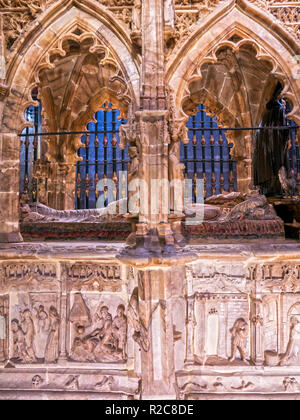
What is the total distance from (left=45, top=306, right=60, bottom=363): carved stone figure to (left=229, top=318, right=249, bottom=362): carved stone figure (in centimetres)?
184

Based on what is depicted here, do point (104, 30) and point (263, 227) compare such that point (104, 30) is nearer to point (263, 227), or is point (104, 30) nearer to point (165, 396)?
point (263, 227)

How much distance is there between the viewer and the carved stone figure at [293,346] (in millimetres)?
3691

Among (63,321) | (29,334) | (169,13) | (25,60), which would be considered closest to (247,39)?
(169,13)

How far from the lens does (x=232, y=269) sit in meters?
3.72

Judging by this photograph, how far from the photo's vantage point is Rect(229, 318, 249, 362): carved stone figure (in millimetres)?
3695

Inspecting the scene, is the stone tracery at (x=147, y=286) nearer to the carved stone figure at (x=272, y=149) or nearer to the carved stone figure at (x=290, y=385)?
the carved stone figure at (x=290, y=385)

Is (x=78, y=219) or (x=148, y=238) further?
(x=78, y=219)

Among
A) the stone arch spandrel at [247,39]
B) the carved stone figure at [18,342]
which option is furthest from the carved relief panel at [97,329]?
the stone arch spandrel at [247,39]

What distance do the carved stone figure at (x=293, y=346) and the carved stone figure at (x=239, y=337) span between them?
417 millimetres

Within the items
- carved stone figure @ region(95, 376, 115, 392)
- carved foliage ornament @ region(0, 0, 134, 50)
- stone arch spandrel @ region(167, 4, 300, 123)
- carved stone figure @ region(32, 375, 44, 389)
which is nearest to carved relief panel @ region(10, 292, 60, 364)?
carved stone figure @ region(32, 375, 44, 389)

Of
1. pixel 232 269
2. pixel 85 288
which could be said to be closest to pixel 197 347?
pixel 232 269

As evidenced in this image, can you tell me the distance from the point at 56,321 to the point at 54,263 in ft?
2.02

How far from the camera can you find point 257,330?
3.67 meters

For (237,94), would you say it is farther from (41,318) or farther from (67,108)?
(41,318)
